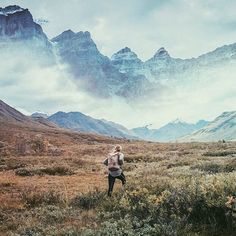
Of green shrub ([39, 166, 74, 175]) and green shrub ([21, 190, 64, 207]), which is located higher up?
green shrub ([39, 166, 74, 175])

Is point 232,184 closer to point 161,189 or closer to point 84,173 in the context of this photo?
point 161,189

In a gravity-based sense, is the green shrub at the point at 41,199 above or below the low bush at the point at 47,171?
below

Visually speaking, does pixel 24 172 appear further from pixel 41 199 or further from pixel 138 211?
pixel 138 211

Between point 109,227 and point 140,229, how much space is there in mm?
924

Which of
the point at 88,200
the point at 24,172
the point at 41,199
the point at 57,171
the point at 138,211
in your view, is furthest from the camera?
the point at 57,171

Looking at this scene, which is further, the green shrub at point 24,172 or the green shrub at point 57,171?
the green shrub at point 57,171

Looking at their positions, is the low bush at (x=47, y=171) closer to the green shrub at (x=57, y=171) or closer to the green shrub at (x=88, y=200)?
the green shrub at (x=57, y=171)

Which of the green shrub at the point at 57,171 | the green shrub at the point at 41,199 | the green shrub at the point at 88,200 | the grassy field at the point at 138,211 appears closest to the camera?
the grassy field at the point at 138,211

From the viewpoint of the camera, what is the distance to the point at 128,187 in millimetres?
17484

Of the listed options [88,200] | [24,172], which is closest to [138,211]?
[88,200]

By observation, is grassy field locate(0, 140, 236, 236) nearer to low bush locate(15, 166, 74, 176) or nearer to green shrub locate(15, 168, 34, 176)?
green shrub locate(15, 168, 34, 176)

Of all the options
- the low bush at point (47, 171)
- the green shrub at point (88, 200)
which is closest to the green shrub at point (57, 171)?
the low bush at point (47, 171)

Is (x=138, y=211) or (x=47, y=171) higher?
(x=47, y=171)

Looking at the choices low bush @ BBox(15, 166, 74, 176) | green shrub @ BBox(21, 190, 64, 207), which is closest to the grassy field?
green shrub @ BBox(21, 190, 64, 207)
